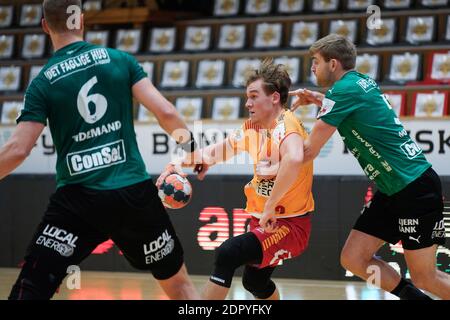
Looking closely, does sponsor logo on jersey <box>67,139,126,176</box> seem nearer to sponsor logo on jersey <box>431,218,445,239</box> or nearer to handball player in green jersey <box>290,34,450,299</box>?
handball player in green jersey <box>290,34,450,299</box>

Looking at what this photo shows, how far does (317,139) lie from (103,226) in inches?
57.5

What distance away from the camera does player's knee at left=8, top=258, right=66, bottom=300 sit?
396cm

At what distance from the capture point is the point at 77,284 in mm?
8016

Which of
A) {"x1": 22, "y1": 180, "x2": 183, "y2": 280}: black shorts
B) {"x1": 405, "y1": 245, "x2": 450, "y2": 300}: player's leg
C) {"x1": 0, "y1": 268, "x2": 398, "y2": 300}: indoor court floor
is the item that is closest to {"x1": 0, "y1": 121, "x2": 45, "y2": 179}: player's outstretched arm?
{"x1": 22, "y1": 180, "x2": 183, "y2": 280}: black shorts

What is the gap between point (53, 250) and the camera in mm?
4016

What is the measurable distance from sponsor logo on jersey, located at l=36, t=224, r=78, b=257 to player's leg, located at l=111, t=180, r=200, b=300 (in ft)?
0.67

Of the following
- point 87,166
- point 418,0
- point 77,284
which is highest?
point 418,0

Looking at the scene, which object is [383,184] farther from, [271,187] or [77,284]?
[77,284]

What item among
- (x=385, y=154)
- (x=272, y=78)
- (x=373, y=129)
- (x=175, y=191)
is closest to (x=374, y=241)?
(x=385, y=154)

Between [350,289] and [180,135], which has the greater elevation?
[180,135]

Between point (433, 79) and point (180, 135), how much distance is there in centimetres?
623

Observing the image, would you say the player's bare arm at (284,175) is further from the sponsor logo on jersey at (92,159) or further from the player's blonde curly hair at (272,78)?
the sponsor logo on jersey at (92,159)

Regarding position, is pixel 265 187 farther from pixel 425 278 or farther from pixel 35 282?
pixel 35 282
